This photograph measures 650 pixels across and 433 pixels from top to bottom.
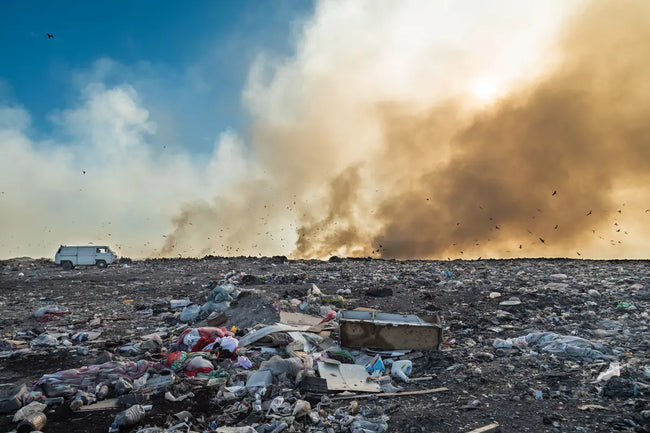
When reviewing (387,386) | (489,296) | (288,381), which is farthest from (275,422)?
(489,296)

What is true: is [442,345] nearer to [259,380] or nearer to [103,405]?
[259,380]

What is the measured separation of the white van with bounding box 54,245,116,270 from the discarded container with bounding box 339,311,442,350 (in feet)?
69.3

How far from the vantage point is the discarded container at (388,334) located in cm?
607

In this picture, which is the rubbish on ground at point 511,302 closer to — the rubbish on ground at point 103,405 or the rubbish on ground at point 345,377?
the rubbish on ground at point 345,377

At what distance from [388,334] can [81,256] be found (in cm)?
2212

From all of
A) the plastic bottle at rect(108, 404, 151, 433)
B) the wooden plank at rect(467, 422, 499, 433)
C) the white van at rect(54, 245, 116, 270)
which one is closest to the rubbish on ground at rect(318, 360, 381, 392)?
the wooden plank at rect(467, 422, 499, 433)

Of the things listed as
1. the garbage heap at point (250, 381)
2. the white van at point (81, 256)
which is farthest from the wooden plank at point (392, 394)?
the white van at point (81, 256)

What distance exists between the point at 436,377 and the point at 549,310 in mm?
4709

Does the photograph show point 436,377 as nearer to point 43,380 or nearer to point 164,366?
point 164,366

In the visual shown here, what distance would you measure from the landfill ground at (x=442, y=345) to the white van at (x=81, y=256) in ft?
26.8

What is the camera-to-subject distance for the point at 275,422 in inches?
157

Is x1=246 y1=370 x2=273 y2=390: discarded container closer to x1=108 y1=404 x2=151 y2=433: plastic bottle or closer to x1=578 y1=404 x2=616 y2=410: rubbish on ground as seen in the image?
x1=108 y1=404 x2=151 y2=433: plastic bottle

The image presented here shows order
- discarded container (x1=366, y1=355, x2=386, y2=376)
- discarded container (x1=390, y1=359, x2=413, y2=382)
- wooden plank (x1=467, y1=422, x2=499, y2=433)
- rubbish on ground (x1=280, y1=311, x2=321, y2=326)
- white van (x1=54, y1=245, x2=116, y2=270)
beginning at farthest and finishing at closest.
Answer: white van (x1=54, y1=245, x2=116, y2=270), rubbish on ground (x1=280, y1=311, x2=321, y2=326), discarded container (x1=366, y1=355, x2=386, y2=376), discarded container (x1=390, y1=359, x2=413, y2=382), wooden plank (x1=467, y1=422, x2=499, y2=433)

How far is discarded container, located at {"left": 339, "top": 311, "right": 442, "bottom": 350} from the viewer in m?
6.07
